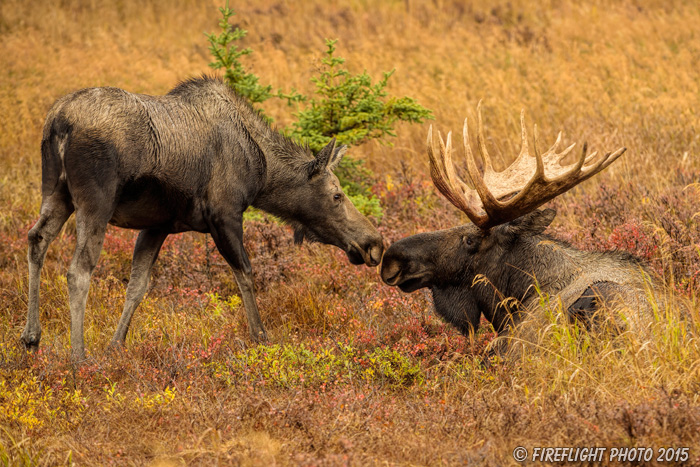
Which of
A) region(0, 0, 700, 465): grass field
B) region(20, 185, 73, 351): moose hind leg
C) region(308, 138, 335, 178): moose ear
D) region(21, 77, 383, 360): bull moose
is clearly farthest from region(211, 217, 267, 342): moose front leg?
region(20, 185, 73, 351): moose hind leg

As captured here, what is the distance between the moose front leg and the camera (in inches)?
222

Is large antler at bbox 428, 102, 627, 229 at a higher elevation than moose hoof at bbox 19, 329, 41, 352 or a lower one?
higher

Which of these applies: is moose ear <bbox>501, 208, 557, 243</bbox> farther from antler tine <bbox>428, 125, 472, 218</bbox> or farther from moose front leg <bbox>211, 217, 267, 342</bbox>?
moose front leg <bbox>211, 217, 267, 342</bbox>

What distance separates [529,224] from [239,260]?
219 centimetres

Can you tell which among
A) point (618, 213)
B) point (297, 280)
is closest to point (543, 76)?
point (618, 213)

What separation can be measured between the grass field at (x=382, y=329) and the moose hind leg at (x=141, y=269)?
22 cm

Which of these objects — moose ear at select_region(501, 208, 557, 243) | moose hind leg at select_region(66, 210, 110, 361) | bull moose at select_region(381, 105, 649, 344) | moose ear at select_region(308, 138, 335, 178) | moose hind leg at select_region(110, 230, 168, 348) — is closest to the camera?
moose hind leg at select_region(66, 210, 110, 361)

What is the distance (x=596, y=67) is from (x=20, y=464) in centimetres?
1238

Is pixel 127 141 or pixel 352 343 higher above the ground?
pixel 127 141

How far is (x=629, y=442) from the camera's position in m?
3.27

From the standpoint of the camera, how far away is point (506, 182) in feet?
18.9

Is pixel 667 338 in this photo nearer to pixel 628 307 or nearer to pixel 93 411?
pixel 628 307

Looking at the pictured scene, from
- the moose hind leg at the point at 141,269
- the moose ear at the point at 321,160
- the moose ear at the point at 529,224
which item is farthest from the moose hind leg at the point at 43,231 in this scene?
the moose ear at the point at 529,224

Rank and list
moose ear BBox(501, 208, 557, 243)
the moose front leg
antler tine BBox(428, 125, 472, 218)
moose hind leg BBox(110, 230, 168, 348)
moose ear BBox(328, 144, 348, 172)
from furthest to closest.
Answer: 1. moose ear BBox(328, 144, 348, 172)
2. moose hind leg BBox(110, 230, 168, 348)
3. the moose front leg
4. antler tine BBox(428, 125, 472, 218)
5. moose ear BBox(501, 208, 557, 243)
